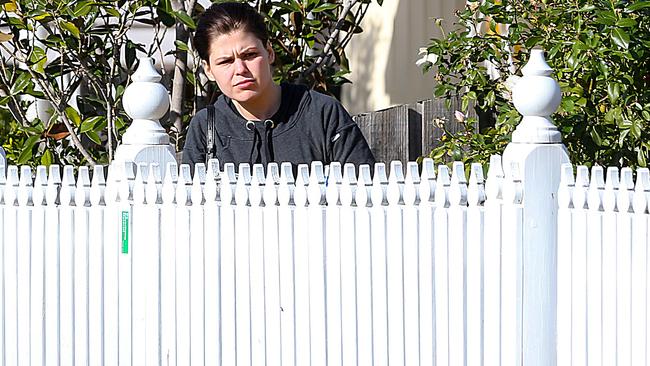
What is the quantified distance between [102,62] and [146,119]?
8.35 feet

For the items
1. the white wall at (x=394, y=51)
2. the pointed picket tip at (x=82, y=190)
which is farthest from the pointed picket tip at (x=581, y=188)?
the white wall at (x=394, y=51)

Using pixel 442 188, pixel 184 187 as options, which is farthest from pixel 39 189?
pixel 442 188

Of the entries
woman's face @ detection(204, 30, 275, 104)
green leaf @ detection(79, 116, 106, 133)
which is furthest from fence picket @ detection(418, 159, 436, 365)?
green leaf @ detection(79, 116, 106, 133)

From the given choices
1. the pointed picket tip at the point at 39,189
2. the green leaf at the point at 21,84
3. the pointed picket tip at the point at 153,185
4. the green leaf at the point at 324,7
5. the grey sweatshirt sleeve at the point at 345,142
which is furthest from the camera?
the green leaf at the point at 324,7

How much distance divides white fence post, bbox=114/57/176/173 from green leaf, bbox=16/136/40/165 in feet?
6.69

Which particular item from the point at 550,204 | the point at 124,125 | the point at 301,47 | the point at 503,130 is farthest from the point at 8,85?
the point at 550,204

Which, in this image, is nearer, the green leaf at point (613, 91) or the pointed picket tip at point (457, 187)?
the pointed picket tip at point (457, 187)

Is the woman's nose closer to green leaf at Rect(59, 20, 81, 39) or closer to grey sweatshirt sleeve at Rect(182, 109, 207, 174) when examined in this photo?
grey sweatshirt sleeve at Rect(182, 109, 207, 174)

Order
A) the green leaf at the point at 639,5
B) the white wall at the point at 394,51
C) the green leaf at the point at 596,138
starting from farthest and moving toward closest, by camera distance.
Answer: the white wall at the point at 394,51 → the green leaf at the point at 596,138 → the green leaf at the point at 639,5

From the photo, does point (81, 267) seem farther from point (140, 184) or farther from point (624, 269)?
point (624, 269)

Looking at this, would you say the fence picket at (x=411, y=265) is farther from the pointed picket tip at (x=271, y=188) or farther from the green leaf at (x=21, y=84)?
the green leaf at (x=21, y=84)

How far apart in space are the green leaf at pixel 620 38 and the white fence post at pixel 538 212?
1.16 m

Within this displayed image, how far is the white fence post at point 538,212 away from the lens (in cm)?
383

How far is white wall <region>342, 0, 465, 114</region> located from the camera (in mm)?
8078
